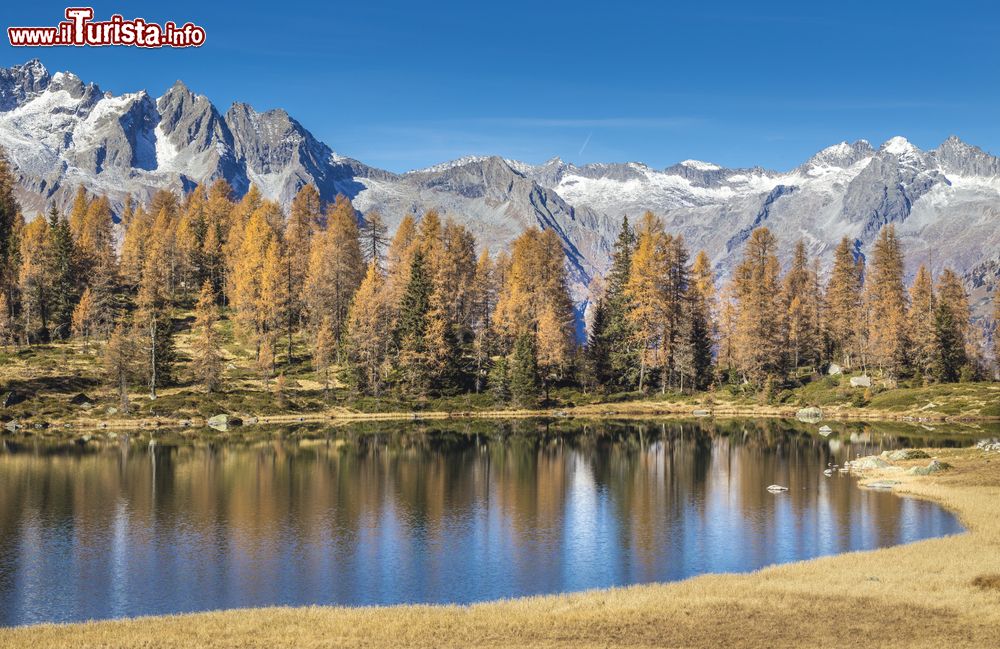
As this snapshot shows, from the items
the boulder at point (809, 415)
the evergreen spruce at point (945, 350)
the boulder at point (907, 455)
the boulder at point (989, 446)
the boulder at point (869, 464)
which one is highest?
the evergreen spruce at point (945, 350)

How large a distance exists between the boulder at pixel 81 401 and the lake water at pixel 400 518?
1634cm

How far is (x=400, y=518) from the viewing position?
175 ft

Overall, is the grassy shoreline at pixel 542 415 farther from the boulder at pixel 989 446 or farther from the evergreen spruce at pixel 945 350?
the boulder at pixel 989 446

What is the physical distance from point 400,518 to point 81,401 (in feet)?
211

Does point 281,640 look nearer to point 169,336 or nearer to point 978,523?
point 978,523

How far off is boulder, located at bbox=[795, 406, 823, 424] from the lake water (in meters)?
21.2

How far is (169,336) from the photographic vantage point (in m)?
111

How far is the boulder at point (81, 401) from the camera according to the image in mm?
104062

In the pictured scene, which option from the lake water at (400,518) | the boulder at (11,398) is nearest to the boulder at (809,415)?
the lake water at (400,518)

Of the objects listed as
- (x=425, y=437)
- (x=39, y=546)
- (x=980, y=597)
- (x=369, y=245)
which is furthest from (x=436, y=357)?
(x=980, y=597)

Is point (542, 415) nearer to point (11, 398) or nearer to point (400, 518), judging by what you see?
point (11, 398)

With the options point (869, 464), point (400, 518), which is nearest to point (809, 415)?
point (869, 464)

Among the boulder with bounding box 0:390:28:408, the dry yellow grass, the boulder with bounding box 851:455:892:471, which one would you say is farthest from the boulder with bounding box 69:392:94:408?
the dry yellow grass

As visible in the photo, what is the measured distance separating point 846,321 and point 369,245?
76.1 m
